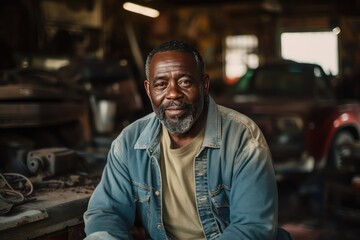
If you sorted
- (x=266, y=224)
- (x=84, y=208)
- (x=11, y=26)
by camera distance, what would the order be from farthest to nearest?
1. (x=11, y=26)
2. (x=84, y=208)
3. (x=266, y=224)

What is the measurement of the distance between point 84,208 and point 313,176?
13.2 ft

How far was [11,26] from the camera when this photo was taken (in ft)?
26.3

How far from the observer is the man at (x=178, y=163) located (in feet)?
7.55

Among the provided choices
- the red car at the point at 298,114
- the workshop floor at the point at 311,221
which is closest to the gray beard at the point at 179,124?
the workshop floor at the point at 311,221

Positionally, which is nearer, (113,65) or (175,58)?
(175,58)

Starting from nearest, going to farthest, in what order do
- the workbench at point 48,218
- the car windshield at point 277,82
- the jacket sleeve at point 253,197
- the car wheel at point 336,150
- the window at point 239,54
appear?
the jacket sleeve at point 253,197 → the workbench at point 48,218 → the car wheel at point 336,150 → the car windshield at point 277,82 → the window at point 239,54

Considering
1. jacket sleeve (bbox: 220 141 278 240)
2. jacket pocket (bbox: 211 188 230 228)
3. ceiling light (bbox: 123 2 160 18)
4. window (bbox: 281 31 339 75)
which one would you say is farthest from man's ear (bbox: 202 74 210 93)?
window (bbox: 281 31 339 75)

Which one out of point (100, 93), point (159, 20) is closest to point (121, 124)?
point (100, 93)

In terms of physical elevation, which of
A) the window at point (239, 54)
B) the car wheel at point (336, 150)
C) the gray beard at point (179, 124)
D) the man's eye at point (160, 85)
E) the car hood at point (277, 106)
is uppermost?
the window at point (239, 54)

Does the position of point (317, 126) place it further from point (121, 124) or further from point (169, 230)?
point (169, 230)

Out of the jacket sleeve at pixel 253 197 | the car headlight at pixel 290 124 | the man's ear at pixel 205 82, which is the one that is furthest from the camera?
the car headlight at pixel 290 124

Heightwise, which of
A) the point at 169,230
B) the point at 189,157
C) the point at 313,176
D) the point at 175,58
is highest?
the point at 175,58

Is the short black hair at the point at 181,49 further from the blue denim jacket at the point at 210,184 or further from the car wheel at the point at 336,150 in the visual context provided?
the car wheel at the point at 336,150

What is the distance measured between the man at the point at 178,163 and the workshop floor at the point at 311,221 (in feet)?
8.00
